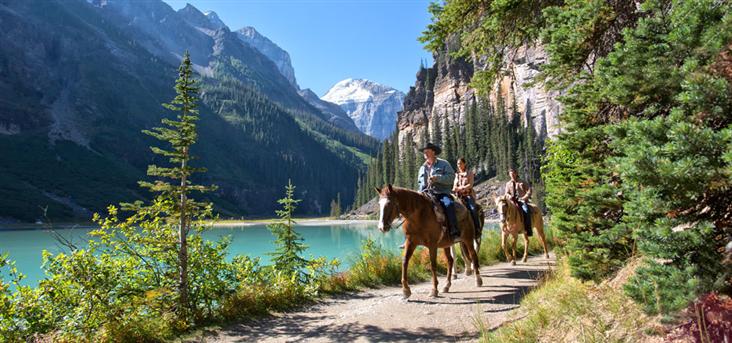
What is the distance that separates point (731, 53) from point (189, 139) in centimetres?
792

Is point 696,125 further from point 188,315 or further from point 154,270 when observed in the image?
point 154,270

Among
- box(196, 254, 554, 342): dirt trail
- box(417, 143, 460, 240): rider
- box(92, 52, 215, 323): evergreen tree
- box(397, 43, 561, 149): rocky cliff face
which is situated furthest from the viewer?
box(397, 43, 561, 149): rocky cliff face

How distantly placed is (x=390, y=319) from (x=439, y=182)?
3.31 m

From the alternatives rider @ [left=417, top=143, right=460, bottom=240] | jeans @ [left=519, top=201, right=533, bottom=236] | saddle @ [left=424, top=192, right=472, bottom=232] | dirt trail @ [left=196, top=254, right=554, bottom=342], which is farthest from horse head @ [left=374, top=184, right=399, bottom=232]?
jeans @ [left=519, top=201, right=533, bottom=236]

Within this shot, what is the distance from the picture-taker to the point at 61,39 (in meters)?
200

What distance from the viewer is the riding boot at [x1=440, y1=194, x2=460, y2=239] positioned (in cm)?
850

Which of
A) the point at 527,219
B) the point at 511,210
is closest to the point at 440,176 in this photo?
the point at 511,210

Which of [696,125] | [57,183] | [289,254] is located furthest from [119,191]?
[696,125]

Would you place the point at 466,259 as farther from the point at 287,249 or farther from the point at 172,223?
the point at 172,223

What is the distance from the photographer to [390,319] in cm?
703

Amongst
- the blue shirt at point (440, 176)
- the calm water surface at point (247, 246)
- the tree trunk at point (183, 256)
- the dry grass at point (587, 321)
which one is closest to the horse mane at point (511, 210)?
the blue shirt at point (440, 176)

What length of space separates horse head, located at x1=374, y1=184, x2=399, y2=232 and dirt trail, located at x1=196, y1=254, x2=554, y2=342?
1667mm

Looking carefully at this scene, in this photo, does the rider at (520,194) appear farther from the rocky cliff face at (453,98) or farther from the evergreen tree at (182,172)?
the rocky cliff face at (453,98)

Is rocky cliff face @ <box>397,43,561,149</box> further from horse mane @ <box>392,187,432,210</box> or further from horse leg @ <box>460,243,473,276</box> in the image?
horse mane @ <box>392,187,432,210</box>
